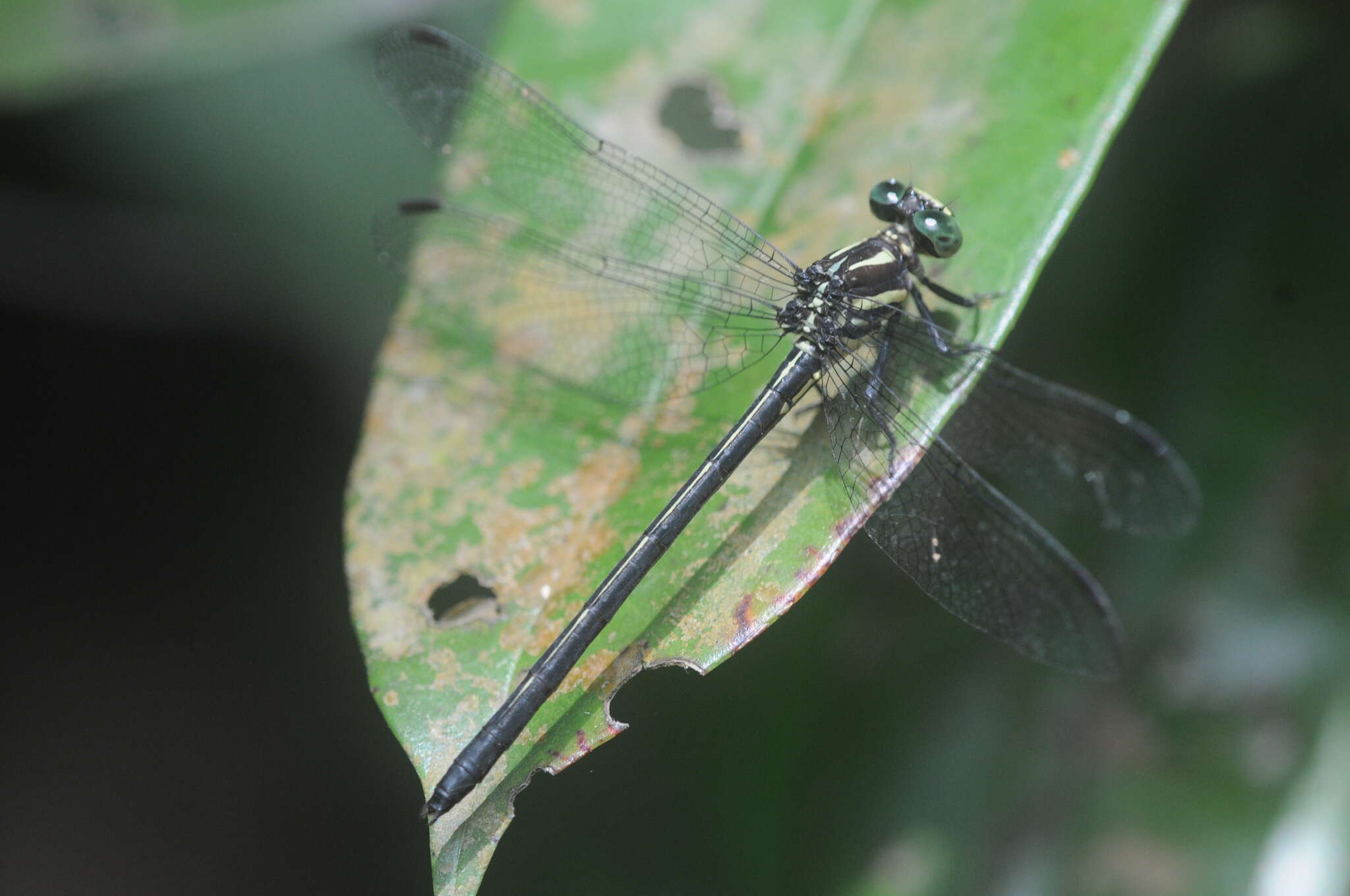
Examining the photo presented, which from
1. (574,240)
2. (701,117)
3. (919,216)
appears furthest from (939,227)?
(574,240)

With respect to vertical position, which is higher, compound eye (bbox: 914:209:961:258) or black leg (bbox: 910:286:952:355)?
compound eye (bbox: 914:209:961:258)

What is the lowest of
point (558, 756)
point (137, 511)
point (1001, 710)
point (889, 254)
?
point (137, 511)

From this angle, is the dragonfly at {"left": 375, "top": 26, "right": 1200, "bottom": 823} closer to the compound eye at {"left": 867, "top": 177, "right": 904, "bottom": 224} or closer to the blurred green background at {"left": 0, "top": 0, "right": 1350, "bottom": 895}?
the compound eye at {"left": 867, "top": 177, "right": 904, "bottom": 224}

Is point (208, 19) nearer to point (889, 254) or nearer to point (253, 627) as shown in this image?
point (253, 627)

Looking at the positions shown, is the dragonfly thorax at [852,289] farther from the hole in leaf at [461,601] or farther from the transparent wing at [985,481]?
the hole in leaf at [461,601]

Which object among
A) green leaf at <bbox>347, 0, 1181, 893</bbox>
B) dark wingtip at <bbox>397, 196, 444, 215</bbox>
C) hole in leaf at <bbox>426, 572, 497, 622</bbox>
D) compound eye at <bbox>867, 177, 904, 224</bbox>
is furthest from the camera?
dark wingtip at <bbox>397, 196, 444, 215</bbox>

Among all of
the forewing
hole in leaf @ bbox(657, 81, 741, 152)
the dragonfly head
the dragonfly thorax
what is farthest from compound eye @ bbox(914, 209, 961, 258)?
hole in leaf @ bbox(657, 81, 741, 152)

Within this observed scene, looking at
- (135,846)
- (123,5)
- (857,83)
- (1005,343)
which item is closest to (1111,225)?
(1005,343)

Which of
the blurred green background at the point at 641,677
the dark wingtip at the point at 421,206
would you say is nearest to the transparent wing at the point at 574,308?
the dark wingtip at the point at 421,206
